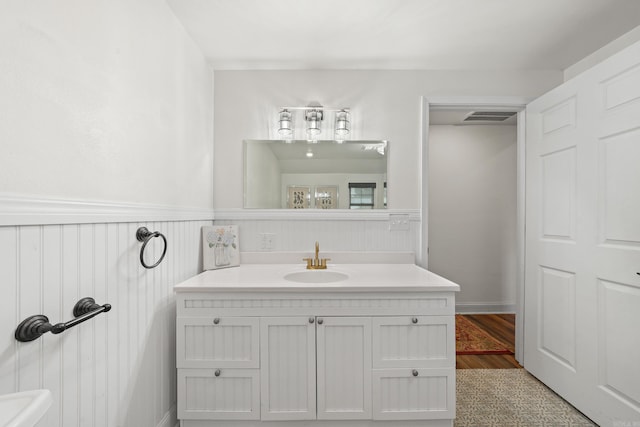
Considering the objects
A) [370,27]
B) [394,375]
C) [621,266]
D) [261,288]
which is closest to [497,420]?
[394,375]

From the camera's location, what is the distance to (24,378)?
84 centimetres

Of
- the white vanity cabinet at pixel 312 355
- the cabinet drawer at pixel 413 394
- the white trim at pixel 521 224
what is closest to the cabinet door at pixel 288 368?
the white vanity cabinet at pixel 312 355

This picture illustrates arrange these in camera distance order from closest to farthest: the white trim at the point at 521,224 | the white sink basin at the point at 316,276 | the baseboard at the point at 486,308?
the white sink basin at the point at 316,276, the white trim at the point at 521,224, the baseboard at the point at 486,308

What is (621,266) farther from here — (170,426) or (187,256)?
(170,426)

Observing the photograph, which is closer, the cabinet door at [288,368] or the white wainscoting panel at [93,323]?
the white wainscoting panel at [93,323]

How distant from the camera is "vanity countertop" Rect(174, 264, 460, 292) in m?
1.56

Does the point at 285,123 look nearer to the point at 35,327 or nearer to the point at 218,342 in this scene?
the point at 218,342

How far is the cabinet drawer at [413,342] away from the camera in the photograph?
5.13ft

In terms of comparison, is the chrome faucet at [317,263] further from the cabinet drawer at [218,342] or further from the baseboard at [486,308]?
the baseboard at [486,308]

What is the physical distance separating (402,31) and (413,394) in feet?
6.59

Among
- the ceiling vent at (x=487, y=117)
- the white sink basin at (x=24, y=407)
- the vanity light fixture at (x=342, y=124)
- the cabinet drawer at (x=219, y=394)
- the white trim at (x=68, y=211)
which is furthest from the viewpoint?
the ceiling vent at (x=487, y=117)

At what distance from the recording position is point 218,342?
1562 millimetres

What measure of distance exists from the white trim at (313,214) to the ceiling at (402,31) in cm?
104

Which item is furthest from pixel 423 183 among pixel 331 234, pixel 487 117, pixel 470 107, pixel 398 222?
pixel 487 117
